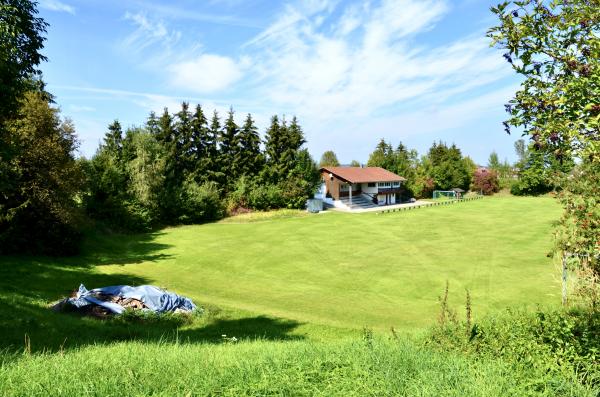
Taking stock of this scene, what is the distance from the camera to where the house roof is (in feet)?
208

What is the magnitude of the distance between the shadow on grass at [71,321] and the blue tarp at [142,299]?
2.66ft

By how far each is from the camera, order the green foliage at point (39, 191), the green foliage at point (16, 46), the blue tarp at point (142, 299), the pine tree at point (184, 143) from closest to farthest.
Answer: the green foliage at point (16, 46) → the blue tarp at point (142, 299) → the green foliage at point (39, 191) → the pine tree at point (184, 143)

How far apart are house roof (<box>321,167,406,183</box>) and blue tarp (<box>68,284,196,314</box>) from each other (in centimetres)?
4846

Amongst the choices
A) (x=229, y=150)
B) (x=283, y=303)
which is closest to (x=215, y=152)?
(x=229, y=150)

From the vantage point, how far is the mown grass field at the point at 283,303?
14.1 ft

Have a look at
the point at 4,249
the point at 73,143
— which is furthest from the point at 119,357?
the point at 73,143

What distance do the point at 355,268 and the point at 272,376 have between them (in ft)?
67.0

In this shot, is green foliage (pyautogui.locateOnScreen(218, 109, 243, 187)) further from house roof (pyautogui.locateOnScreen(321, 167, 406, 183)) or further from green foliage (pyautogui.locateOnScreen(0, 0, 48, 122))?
green foliage (pyautogui.locateOnScreen(0, 0, 48, 122))

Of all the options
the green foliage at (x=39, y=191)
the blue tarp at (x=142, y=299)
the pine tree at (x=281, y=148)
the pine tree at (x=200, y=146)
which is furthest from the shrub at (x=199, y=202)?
the blue tarp at (x=142, y=299)

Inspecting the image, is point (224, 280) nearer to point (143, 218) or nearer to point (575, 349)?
point (575, 349)

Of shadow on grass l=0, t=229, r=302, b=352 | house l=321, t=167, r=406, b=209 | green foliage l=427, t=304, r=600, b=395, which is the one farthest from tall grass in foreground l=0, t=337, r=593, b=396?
house l=321, t=167, r=406, b=209

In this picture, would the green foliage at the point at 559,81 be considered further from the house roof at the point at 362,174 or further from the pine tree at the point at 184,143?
the house roof at the point at 362,174

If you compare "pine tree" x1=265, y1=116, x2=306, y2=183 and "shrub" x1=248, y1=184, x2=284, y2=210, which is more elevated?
"pine tree" x1=265, y1=116, x2=306, y2=183

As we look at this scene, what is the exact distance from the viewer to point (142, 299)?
→ 14.9 m
